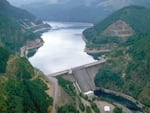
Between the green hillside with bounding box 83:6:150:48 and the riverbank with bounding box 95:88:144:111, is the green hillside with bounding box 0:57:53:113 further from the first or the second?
the green hillside with bounding box 83:6:150:48

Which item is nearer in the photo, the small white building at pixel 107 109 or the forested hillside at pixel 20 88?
the forested hillside at pixel 20 88

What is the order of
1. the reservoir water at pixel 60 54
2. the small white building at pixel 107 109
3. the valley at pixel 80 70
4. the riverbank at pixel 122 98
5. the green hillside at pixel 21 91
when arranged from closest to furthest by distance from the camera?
the green hillside at pixel 21 91, the valley at pixel 80 70, the small white building at pixel 107 109, the riverbank at pixel 122 98, the reservoir water at pixel 60 54

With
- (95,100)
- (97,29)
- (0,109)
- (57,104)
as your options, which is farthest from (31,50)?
(0,109)

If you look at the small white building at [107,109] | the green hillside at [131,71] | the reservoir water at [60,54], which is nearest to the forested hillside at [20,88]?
the small white building at [107,109]

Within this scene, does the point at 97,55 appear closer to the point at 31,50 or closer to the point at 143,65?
the point at 31,50

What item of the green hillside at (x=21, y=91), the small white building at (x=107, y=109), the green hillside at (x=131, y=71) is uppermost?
the green hillside at (x=21, y=91)

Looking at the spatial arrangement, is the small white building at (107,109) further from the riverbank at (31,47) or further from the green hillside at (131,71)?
the riverbank at (31,47)

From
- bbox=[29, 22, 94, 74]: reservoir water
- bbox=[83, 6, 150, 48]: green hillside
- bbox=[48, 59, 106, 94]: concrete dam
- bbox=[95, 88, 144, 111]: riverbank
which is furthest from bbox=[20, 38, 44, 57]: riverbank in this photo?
bbox=[95, 88, 144, 111]: riverbank
